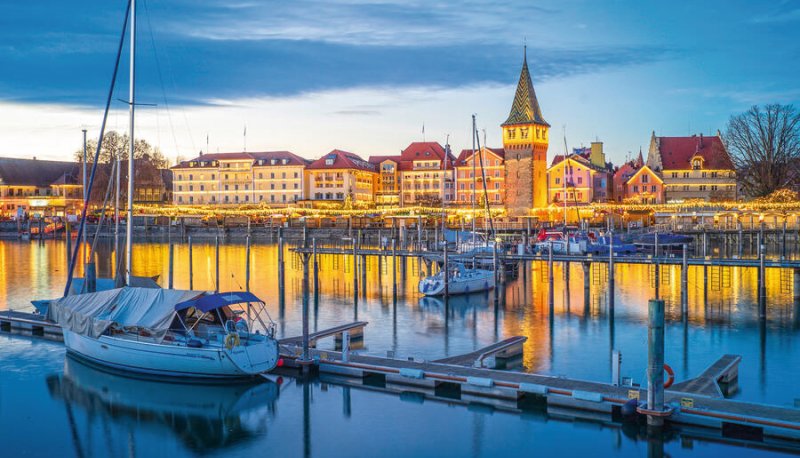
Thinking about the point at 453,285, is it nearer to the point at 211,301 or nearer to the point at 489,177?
the point at 211,301

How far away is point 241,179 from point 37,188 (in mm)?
52680

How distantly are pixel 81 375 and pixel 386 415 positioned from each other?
506 inches

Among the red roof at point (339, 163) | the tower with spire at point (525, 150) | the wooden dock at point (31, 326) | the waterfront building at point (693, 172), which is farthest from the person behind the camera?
the red roof at point (339, 163)

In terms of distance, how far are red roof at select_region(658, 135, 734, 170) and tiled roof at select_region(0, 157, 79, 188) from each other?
11631 cm

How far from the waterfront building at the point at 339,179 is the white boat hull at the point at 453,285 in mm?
81126

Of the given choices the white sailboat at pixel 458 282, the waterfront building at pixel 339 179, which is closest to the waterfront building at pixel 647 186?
the waterfront building at pixel 339 179

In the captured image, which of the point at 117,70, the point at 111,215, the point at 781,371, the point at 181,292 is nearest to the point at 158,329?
the point at 181,292

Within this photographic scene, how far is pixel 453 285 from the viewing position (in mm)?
48688

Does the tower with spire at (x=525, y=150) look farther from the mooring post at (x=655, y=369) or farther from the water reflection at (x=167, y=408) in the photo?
the mooring post at (x=655, y=369)

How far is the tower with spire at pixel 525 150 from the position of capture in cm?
11275

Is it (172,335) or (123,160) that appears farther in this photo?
(123,160)

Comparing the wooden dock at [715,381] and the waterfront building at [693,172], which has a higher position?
the waterfront building at [693,172]

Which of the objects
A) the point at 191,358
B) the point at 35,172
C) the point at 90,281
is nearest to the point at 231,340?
the point at 191,358

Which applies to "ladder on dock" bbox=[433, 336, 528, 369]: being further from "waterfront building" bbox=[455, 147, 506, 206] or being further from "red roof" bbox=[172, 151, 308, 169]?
"red roof" bbox=[172, 151, 308, 169]
